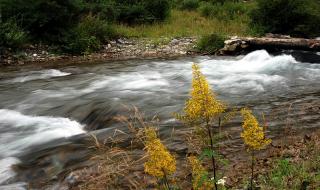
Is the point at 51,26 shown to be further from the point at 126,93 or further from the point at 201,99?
the point at 201,99

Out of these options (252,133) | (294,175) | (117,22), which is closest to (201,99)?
(252,133)

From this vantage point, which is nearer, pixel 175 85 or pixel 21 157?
pixel 21 157

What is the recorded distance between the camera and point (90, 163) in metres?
6.42

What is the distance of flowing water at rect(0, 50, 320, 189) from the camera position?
8.14 meters

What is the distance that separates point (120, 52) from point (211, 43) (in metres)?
3.70

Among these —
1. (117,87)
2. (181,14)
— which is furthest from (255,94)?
(181,14)

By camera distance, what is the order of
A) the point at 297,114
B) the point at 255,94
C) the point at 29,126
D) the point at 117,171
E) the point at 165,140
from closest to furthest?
the point at 117,171, the point at 165,140, the point at 297,114, the point at 29,126, the point at 255,94

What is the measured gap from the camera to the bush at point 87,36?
1809 centimetres

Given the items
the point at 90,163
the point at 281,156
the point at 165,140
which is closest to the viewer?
the point at 281,156

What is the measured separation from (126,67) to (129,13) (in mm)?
8073

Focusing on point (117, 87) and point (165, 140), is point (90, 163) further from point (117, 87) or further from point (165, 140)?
point (117, 87)

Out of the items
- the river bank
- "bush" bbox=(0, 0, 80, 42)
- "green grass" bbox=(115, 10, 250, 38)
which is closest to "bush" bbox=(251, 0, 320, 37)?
"green grass" bbox=(115, 10, 250, 38)

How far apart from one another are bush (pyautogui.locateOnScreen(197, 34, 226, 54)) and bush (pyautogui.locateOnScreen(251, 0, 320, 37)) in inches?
107

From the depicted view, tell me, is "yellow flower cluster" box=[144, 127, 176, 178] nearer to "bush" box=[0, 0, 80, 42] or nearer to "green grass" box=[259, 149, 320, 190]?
"green grass" box=[259, 149, 320, 190]
